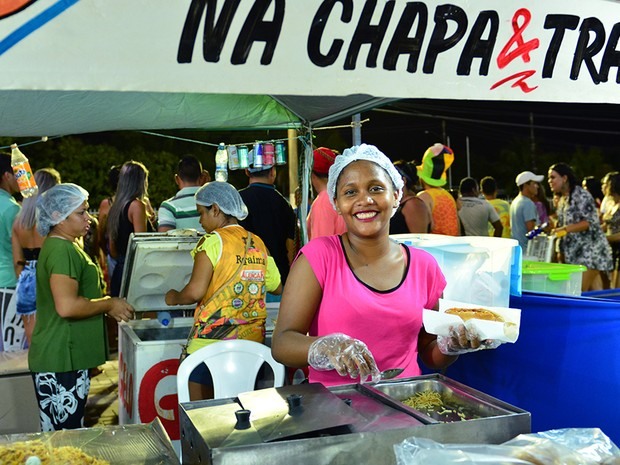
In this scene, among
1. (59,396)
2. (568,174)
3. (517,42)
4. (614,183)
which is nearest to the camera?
(517,42)

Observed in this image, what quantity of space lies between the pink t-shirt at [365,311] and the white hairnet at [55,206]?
5.66 feet

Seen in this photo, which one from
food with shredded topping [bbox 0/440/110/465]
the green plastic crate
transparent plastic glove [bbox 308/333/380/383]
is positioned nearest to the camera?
food with shredded topping [bbox 0/440/110/465]

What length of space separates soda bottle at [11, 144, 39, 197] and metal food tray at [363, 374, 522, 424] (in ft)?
13.4

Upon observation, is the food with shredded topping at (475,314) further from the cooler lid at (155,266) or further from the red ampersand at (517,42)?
the cooler lid at (155,266)

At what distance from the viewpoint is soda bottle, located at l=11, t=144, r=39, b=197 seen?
5316 mm

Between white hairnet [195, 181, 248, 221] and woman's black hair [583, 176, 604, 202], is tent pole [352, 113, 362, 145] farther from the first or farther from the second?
woman's black hair [583, 176, 604, 202]

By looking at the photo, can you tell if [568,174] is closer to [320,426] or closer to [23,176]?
[23,176]

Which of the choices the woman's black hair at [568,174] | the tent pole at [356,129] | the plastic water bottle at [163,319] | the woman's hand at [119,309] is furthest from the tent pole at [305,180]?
the woman's black hair at [568,174]

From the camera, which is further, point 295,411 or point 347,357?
point 347,357

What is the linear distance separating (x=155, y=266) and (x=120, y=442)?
8.47 ft

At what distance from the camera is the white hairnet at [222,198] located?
3.85 meters

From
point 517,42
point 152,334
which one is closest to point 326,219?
point 152,334

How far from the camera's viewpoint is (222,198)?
12.6ft

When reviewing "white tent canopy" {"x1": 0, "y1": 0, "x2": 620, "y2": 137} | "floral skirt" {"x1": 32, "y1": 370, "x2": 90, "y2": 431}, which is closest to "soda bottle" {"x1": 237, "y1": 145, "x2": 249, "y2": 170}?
"floral skirt" {"x1": 32, "y1": 370, "x2": 90, "y2": 431}
